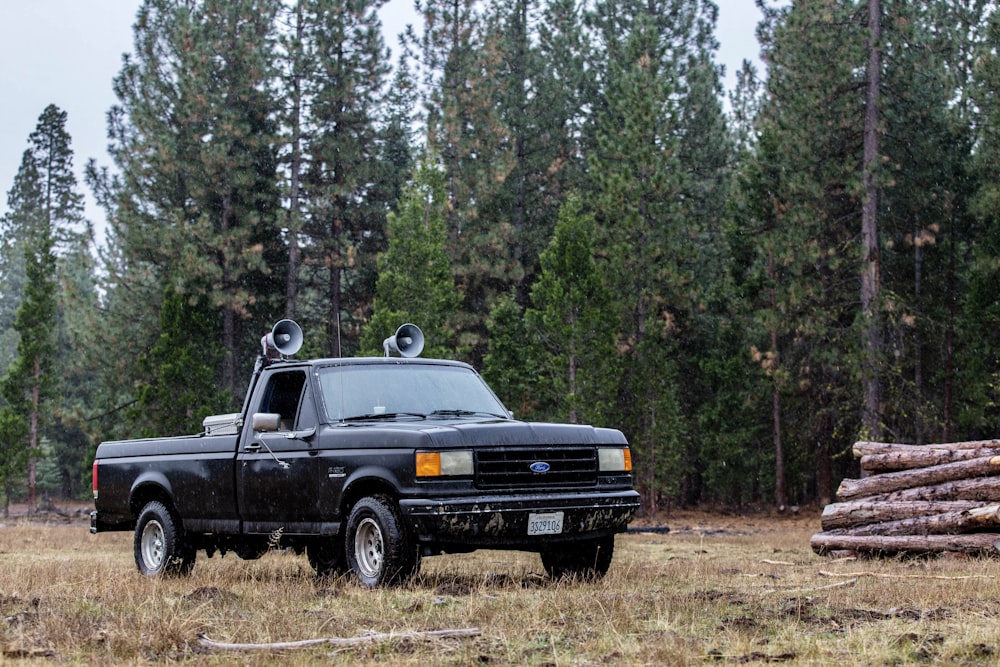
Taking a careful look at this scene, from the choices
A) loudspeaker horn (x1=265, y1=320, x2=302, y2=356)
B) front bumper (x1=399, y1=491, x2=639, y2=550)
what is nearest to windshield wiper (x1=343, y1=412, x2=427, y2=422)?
front bumper (x1=399, y1=491, x2=639, y2=550)

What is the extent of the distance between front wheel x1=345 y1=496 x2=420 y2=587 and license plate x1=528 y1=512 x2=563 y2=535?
0.96 metres

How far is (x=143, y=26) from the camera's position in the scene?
42.3 metres

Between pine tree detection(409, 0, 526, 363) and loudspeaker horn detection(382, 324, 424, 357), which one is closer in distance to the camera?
loudspeaker horn detection(382, 324, 424, 357)

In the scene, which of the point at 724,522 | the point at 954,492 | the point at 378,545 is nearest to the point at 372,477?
the point at 378,545

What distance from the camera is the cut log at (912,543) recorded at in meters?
13.7

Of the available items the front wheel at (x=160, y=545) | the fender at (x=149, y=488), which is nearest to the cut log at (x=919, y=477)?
the front wheel at (x=160, y=545)

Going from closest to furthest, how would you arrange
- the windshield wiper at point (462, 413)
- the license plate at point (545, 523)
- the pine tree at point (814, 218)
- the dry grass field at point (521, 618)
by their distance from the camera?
the dry grass field at point (521, 618) → the license plate at point (545, 523) → the windshield wiper at point (462, 413) → the pine tree at point (814, 218)

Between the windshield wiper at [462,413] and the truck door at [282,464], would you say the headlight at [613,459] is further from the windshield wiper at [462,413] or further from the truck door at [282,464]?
the truck door at [282,464]

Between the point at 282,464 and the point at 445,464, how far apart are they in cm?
191

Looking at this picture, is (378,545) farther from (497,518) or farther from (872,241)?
(872,241)

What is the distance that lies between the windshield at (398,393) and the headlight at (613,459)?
110 centimetres

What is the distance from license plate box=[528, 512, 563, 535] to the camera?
9.62 meters

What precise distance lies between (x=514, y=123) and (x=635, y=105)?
27.6ft

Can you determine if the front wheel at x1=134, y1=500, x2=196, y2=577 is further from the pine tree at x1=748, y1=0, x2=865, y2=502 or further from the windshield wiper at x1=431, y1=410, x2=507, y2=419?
the pine tree at x1=748, y1=0, x2=865, y2=502
